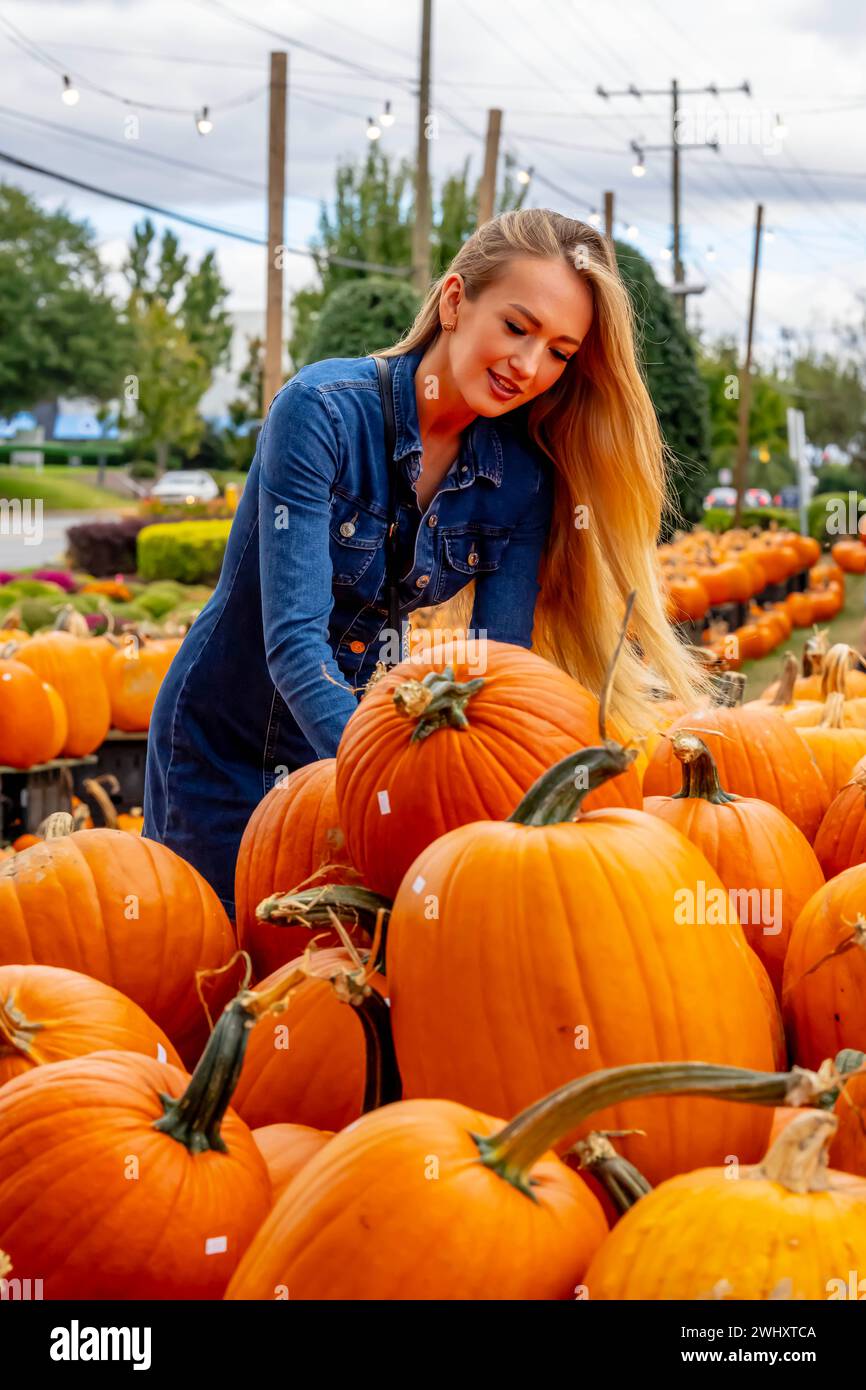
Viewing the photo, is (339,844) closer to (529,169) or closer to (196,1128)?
(196,1128)

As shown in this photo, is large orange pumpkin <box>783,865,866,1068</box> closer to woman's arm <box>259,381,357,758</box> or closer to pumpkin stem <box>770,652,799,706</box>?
woman's arm <box>259,381,357,758</box>

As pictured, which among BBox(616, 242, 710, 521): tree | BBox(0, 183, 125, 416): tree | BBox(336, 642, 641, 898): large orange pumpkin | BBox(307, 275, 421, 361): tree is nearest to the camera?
BBox(336, 642, 641, 898): large orange pumpkin

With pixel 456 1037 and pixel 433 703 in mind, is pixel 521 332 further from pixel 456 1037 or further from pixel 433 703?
pixel 456 1037

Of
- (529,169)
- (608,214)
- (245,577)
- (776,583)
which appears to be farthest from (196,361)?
(245,577)

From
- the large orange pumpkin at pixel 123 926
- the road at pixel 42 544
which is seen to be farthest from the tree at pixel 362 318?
the large orange pumpkin at pixel 123 926

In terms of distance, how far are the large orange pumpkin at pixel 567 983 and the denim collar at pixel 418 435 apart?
4.02ft

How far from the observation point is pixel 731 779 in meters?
2.16

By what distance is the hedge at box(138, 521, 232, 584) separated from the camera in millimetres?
16125

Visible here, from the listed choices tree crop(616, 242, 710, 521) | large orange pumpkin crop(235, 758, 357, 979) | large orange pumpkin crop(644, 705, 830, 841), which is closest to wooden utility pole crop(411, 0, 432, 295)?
tree crop(616, 242, 710, 521)

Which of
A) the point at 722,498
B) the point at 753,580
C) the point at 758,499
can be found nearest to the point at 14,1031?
the point at 753,580

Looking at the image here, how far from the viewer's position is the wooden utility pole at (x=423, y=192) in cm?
1530

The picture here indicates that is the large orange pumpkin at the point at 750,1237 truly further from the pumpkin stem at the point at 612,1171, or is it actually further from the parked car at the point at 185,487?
the parked car at the point at 185,487

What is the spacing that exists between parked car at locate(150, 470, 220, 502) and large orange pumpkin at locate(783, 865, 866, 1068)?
36.2m
